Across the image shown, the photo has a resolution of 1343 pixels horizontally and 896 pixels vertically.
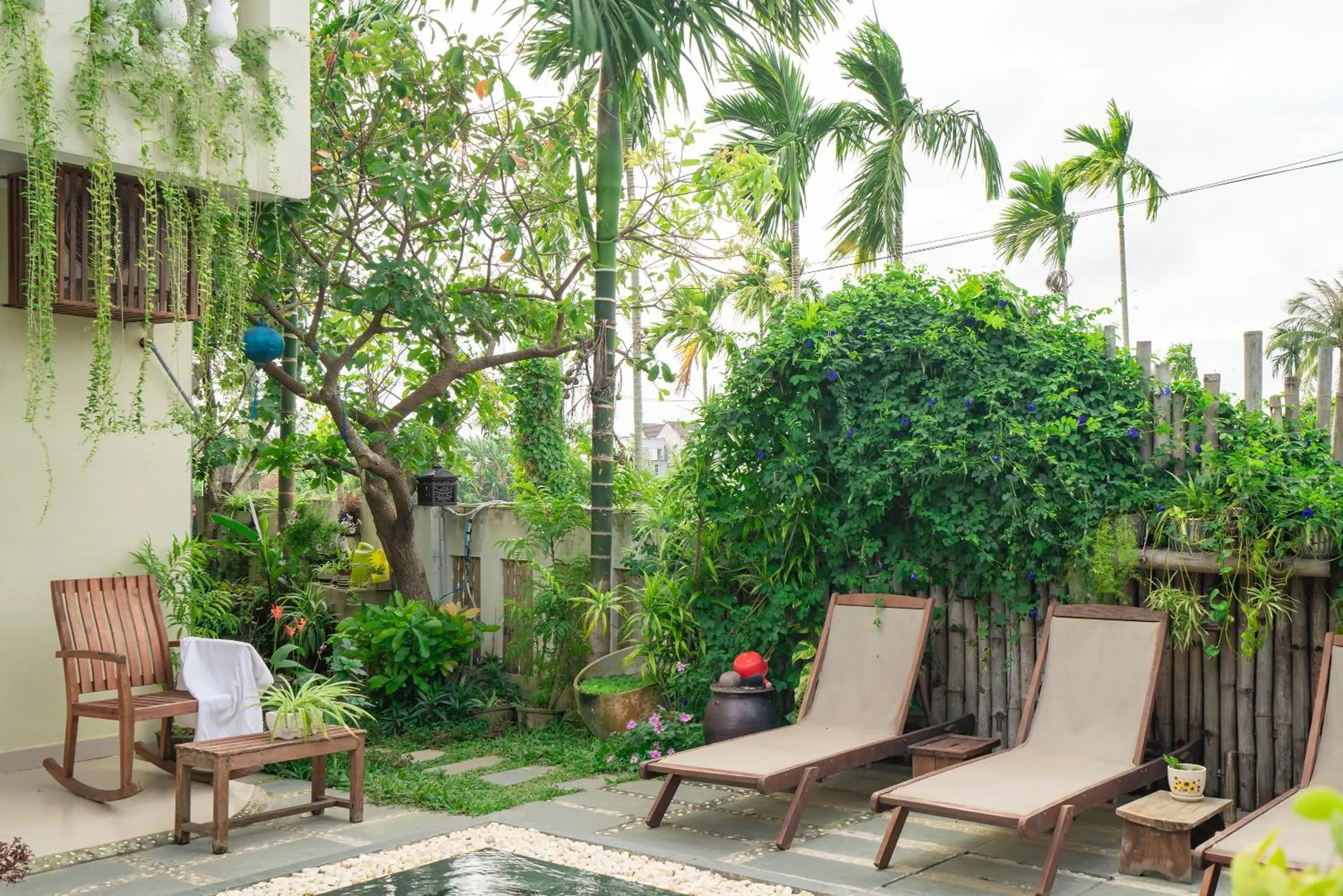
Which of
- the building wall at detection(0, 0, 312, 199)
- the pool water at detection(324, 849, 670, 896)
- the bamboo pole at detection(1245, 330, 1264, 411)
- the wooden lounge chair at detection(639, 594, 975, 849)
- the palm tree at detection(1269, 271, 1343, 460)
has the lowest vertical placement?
the pool water at detection(324, 849, 670, 896)

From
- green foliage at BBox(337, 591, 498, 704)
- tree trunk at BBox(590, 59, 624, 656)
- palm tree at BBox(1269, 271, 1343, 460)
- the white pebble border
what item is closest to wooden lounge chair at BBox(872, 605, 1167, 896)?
the white pebble border

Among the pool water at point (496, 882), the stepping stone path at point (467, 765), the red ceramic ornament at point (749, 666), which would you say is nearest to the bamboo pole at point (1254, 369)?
the red ceramic ornament at point (749, 666)

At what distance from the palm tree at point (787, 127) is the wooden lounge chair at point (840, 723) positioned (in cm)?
915

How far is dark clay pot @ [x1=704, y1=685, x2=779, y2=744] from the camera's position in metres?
6.39

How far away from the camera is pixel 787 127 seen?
15.9 meters

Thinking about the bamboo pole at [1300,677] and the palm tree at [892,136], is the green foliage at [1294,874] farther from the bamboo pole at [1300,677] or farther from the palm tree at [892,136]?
the palm tree at [892,136]

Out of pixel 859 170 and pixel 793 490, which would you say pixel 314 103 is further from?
pixel 859 170

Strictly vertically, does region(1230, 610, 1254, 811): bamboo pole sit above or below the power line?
below

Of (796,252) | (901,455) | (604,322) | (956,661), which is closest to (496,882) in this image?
(956,661)

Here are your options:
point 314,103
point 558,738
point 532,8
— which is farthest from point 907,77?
point 558,738

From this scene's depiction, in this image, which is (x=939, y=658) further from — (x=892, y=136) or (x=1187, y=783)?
(x=892, y=136)

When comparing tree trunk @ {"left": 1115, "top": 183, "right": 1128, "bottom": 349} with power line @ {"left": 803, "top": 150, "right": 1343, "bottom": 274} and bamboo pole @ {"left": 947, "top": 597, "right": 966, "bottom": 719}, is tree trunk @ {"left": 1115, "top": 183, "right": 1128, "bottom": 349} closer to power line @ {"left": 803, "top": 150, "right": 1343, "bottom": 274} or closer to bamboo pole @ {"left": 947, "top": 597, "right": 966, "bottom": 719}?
power line @ {"left": 803, "top": 150, "right": 1343, "bottom": 274}

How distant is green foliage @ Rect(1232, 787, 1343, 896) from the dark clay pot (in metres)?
5.75

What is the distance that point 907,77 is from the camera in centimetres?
1639
